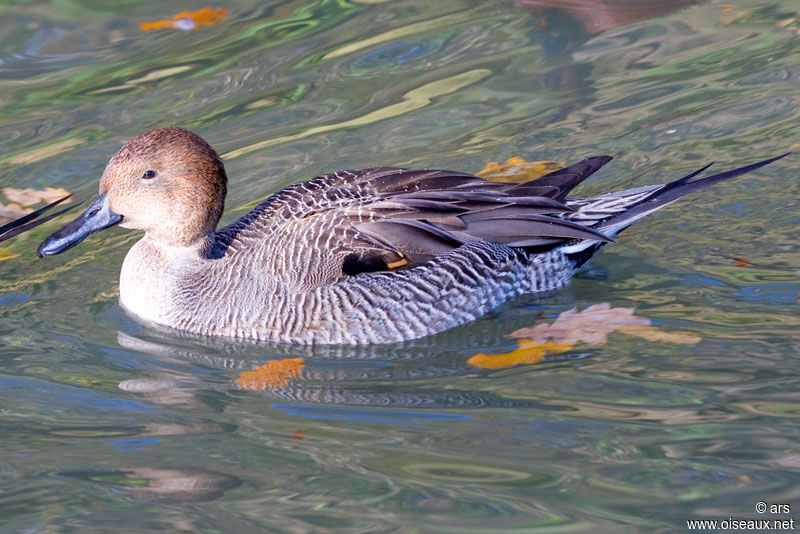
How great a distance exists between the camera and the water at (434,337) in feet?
14.7

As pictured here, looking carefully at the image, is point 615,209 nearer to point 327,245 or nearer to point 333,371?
point 327,245

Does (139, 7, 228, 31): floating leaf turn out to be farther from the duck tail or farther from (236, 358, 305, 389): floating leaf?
(236, 358, 305, 389): floating leaf

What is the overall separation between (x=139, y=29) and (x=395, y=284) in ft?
18.3

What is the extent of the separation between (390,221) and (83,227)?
174cm

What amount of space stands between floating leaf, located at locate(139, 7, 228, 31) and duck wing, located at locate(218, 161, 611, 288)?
15.3 feet

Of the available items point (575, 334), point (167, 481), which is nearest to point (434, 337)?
point (575, 334)

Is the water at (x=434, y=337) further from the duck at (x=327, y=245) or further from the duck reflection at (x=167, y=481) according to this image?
the duck at (x=327, y=245)

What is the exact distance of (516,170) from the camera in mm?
7895

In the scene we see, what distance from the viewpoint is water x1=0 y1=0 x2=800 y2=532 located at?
4.47 metres

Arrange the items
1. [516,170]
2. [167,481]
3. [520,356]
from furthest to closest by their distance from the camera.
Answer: [516,170] → [520,356] → [167,481]

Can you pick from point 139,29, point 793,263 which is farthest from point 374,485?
point 139,29

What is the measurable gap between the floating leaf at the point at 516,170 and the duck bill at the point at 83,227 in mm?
2905

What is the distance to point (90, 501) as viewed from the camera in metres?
4.55

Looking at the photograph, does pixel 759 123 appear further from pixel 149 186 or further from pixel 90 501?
pixel 90 501
